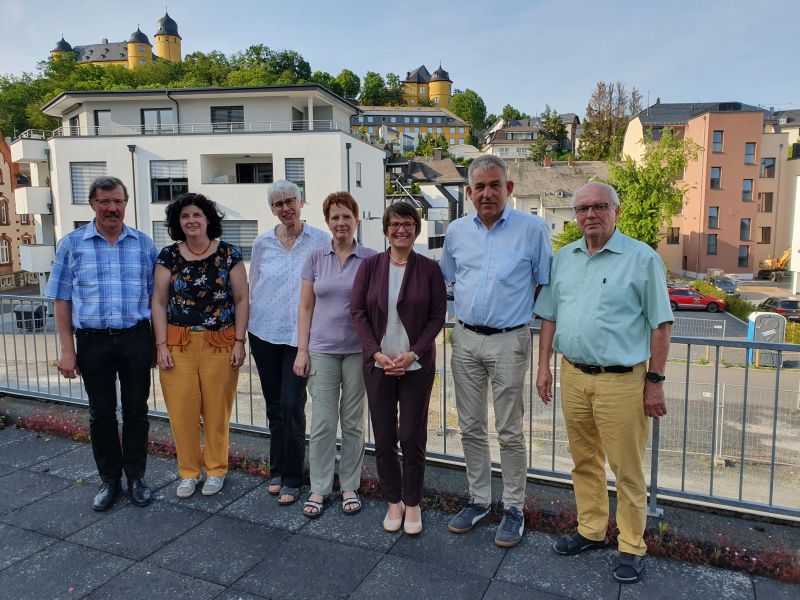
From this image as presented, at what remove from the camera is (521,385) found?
3.26 metres

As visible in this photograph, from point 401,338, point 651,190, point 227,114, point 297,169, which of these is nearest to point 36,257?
point 227,114

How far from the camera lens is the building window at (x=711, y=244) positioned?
4231 cm

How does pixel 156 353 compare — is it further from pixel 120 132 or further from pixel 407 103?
pixel 407 103

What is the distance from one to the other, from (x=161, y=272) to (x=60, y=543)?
65.9 inches

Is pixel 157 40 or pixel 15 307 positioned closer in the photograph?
pixel 15 307

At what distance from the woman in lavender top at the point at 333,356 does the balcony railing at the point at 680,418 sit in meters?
0.25

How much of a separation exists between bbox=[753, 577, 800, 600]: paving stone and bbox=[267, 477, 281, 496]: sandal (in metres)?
2.79

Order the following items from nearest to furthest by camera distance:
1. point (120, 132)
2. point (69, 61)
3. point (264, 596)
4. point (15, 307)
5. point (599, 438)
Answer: point (264, 596) < point (599, 438) < point (15, 307) < point (120, 132) < point (69, 61)

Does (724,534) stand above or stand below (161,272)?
below

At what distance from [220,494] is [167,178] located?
24.9 meters

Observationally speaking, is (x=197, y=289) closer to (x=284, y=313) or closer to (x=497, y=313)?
(x=284, y=313)

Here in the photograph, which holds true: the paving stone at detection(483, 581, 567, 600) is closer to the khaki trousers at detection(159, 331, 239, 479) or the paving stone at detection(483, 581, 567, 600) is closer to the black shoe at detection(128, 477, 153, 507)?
the khaki trousers at detection(159, 331, 239, 479)

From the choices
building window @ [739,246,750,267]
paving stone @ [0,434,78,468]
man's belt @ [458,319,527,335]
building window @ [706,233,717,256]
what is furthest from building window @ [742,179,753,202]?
paving stone @ [0,434,78,468]

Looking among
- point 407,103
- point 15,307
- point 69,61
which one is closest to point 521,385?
point 15,307
